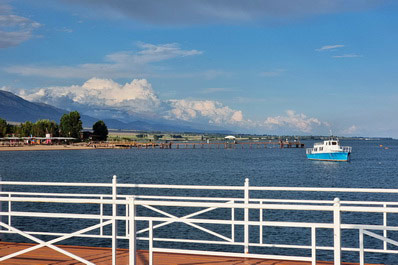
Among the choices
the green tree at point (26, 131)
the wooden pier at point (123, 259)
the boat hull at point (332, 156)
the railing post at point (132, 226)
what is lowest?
the boat hull at point (332, 156)

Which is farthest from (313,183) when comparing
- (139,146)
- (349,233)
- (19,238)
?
(139,146)

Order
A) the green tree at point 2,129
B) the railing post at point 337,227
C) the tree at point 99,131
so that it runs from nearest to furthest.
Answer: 1. the railing post at point 337,227
2. the green tree at point 2,129
3. the tree at point 99,131

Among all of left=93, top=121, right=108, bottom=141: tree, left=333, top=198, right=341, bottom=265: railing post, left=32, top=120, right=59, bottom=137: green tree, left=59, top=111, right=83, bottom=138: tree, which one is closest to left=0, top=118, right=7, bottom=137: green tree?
left=32, top=120, right=59, bottom=137: green tree

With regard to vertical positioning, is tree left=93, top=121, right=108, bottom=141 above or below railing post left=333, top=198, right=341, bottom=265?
above

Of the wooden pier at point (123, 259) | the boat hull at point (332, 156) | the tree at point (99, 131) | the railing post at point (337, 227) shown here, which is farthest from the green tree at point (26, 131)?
the railing post at point (337, 227)

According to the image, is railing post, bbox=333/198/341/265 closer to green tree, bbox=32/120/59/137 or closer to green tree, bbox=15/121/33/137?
green tree, bbox=32/120/59/137

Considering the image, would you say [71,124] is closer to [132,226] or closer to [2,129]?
[2,129]

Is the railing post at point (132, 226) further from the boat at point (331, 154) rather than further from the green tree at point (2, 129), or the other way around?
the green tree at point (2, 129)

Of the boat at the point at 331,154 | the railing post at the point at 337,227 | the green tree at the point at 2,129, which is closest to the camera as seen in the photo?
the railing post at the point at 337,227

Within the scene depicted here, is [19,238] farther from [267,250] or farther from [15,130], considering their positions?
[15,130]

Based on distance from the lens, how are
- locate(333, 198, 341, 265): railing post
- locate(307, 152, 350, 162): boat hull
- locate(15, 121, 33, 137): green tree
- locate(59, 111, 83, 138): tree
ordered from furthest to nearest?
locate(15, 121, 33, 137): green tree → locate(59, 111, 83, 138): tree → locate(307, 152, 350, 162): boat hull → locate(333, 198, 341, 265): railing post

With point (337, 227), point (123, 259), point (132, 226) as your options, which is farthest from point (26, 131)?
point (337, 227)

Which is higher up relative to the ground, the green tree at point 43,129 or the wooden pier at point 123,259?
the green tree at point 43,129

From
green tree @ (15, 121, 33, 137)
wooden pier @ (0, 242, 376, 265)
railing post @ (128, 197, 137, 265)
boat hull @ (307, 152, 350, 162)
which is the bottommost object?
boat hull @ (307, 152, 350, 162)
